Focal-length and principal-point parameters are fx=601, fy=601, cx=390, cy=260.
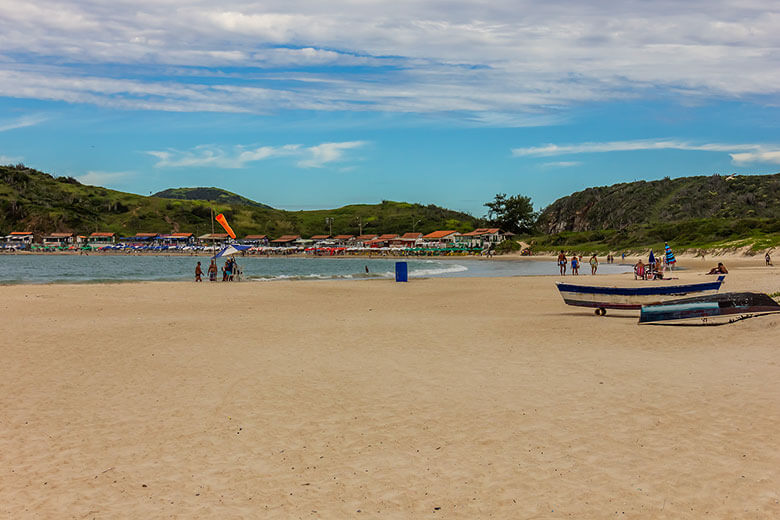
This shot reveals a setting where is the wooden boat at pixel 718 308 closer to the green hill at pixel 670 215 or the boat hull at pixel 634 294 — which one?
the boat hull at pixel 634 294

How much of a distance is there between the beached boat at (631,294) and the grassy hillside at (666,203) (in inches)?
3305

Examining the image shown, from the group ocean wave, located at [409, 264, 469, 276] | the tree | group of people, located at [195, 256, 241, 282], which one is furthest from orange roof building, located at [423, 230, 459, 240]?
group of people, located at [195, 256, 241, 282]

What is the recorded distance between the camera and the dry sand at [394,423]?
5176 millimetres

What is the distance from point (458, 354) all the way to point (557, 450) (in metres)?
5.46

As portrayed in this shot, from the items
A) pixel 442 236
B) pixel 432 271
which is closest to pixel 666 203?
pixel 442 236

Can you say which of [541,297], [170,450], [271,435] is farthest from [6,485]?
[541,297]

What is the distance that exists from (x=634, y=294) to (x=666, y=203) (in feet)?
365

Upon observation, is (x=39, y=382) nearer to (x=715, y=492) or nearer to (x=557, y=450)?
(x=557, y=450)

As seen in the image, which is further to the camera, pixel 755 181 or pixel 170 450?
pixel 755 181

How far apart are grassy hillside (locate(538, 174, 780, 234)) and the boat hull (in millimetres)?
83922

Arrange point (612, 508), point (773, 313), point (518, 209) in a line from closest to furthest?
point (612, 508) < point (773, 313) < point (518, 209)

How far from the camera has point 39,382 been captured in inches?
369

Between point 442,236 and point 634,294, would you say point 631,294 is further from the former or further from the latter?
point 442,236

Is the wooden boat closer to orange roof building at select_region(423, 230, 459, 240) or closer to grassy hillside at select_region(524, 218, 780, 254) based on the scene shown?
grassy hillside at select_region(524, 218, 780, 254)
